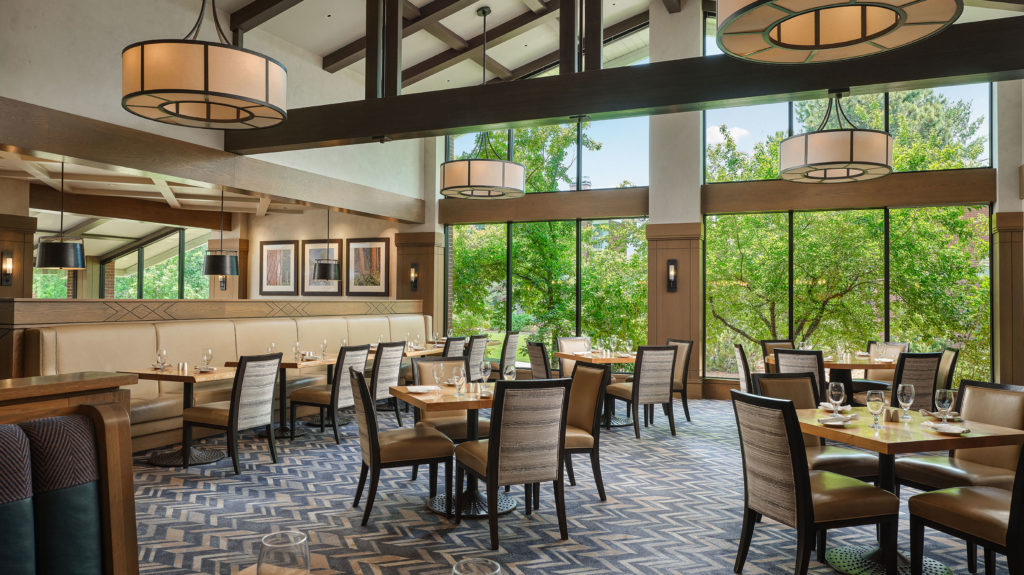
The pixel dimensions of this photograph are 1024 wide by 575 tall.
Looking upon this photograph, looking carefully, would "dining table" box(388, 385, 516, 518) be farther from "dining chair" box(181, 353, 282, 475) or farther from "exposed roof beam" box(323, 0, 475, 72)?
"exposed roof beam" box(323, 0, 475, 72)

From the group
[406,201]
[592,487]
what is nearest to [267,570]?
[592,487]

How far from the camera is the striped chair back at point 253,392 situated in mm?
5227

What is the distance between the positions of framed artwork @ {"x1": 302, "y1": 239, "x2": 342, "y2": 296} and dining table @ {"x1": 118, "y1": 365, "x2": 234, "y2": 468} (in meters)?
6.53

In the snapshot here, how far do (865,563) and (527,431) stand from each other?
1.94 meters

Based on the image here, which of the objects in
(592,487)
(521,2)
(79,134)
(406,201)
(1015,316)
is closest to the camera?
(592,487)

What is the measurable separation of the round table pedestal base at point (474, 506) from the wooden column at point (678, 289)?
5.80 meters

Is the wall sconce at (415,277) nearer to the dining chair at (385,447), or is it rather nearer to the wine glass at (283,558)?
the dining chair at (385,447)

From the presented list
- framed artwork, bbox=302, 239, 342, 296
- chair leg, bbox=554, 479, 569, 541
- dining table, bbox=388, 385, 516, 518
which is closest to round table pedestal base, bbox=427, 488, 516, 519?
dining table, bbox=388, 385, 516, 518

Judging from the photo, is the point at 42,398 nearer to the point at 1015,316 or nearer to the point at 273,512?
the point at 273,512

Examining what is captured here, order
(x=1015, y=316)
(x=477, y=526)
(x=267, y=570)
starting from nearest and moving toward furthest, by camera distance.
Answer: (x=267, y=570)
(x=477, y=526)
(x=1015, y=316)

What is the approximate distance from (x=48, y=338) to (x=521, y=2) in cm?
728

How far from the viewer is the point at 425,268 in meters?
11.5

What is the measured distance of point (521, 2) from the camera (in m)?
9.31

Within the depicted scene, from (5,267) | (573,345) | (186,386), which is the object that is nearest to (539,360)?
(573,345)
